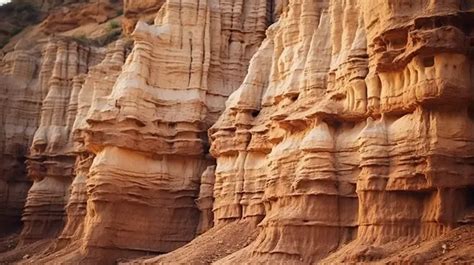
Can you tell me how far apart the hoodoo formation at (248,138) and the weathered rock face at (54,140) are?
0.31 feet

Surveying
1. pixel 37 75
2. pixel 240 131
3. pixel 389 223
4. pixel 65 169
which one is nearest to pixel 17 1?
pixel 37 75

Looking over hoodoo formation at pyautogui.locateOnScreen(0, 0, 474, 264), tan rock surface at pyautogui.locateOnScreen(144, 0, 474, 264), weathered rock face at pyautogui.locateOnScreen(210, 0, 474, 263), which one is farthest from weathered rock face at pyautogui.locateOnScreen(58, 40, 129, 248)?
weathered rock face at pyautogui.locateOnScreen(210, 0, 474, 263)

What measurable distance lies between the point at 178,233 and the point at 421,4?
753 inches

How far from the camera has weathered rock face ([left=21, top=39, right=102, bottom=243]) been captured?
46.8 meters

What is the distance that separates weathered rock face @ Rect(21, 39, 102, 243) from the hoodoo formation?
9cm

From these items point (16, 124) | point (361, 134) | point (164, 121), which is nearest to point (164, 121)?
point (164, 121)

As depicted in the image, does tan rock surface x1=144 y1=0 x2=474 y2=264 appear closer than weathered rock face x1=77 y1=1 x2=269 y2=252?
Yes

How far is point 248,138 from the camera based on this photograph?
107ft

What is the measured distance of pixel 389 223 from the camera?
2078cm

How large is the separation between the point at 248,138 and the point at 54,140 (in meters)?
19.8

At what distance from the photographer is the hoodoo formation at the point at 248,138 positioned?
20.3m

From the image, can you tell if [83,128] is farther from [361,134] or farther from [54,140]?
[361,134]

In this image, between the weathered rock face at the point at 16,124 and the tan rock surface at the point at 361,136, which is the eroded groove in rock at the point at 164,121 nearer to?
the tan rock surface at the point at 361,136

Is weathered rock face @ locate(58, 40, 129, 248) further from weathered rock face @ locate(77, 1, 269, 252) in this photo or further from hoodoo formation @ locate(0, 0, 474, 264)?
weathered rock face @ locate(77, 1, 269, 252)
